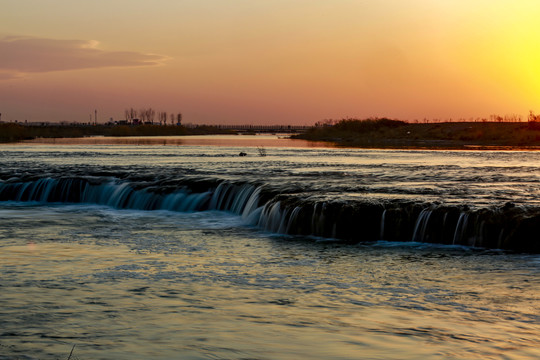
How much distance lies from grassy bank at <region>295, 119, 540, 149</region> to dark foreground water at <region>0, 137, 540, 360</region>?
6472 cm

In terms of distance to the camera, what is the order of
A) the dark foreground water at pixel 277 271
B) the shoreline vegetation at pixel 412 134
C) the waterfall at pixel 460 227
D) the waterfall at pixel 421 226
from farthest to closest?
the shoreline vegetation at pixel 412 134, the waterfall at pixel 421 226, the waterfall at pixel 460 227, the dark foreground water at pixel 277 271

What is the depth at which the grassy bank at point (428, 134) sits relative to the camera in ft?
339

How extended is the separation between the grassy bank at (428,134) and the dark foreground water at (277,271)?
212ft

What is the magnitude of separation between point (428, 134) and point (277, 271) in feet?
378

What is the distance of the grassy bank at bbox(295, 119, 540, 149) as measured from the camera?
103m

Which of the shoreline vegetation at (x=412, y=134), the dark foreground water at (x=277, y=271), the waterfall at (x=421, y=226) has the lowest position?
the dark foreground water at (x=277, y=271)

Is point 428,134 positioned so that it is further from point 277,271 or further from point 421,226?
point 277,271

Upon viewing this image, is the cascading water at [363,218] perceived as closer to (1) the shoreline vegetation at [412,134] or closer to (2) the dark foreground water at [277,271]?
(2) the dark foreground water at [277,271]

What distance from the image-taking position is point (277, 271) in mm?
18219

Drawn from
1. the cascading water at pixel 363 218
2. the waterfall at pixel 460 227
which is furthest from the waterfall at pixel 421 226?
the waterfall at pixel 460 227

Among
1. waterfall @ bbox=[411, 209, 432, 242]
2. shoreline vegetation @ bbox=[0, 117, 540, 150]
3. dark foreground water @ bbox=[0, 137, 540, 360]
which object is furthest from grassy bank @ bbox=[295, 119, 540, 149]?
waterfall @ bbox=[411, 209, 432, 242]

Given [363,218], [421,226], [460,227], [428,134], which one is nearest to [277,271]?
[363,218]

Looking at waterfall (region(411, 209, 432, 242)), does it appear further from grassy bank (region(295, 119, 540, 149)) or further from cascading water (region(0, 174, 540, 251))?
grassy bank (region(295, 119, 540, 149))

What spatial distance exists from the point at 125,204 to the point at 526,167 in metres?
25.4
